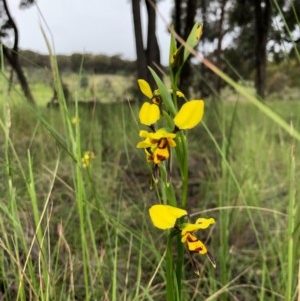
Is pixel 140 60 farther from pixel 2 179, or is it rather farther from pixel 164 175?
pixel 164 175

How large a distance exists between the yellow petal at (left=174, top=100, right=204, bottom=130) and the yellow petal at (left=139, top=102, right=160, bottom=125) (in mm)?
19

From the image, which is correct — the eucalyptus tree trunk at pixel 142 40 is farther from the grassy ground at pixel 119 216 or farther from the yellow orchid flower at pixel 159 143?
the yellow orchid flower at pixel 159 143

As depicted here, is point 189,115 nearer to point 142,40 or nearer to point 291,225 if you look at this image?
point 291,225

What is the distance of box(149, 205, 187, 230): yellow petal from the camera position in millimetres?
449

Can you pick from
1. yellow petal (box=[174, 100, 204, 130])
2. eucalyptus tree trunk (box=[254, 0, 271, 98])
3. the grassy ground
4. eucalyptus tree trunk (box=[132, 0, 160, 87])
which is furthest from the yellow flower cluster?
eucalyptus tree trunk (box=[254, 0, 271, 98])

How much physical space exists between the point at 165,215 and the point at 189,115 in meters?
0.09

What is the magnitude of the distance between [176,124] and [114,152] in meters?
2.21

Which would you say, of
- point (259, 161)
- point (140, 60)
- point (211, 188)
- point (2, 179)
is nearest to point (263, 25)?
point (140, 60)

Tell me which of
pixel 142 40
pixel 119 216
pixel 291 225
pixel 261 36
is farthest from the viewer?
pixel 261 36

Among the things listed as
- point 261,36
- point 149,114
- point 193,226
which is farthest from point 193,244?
point 261,36

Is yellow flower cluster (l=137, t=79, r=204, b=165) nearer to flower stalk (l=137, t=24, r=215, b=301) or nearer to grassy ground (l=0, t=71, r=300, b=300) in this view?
flower stalk (l=137, t=24, r=215, b=301)

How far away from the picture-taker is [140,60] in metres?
5.23

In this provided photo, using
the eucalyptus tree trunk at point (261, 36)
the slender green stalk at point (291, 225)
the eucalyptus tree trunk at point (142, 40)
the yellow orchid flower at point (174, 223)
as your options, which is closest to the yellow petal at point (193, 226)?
the yellow orchid flower at point (174, 223)

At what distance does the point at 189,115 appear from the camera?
17.8 inches
